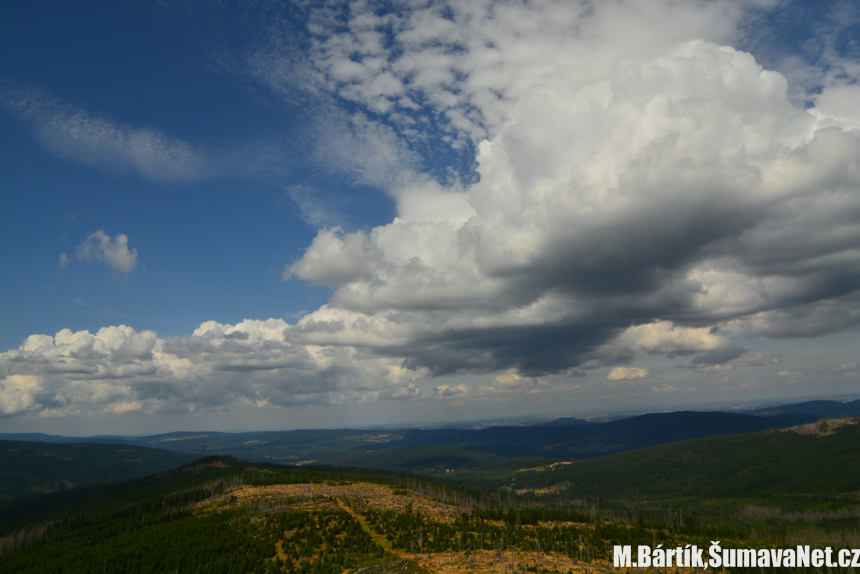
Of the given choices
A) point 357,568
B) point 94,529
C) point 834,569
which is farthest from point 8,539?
point 834,569

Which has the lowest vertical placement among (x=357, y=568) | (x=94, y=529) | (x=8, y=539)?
(x=8, y=539)

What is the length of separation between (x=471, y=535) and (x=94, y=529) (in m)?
171

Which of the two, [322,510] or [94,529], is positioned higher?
[322,510]

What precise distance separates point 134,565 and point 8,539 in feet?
560

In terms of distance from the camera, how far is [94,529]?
16888 cm

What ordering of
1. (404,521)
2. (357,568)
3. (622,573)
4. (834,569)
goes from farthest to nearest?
(834,569)
(404,521)
(622,573)
(357,568)

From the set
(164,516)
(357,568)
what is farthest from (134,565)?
(164,516)

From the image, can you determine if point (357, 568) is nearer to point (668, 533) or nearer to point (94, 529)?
point (668, 533)

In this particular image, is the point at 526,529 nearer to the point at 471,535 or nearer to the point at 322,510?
the point at 471,535

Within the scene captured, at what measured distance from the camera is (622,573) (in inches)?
2864

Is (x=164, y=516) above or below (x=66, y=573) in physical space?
below

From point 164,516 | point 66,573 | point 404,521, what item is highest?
point 404,521

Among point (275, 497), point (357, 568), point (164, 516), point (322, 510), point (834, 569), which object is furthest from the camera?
point (275, 497)

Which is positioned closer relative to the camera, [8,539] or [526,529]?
[526,529]
